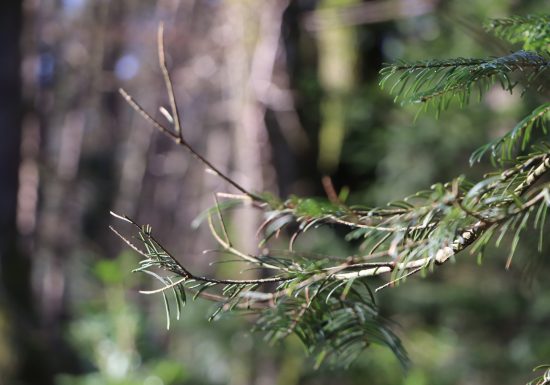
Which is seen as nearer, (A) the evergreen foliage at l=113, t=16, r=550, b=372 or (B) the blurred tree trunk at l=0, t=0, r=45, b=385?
(A) the evergreen foliage at l=113, t=16, r=550, b=372

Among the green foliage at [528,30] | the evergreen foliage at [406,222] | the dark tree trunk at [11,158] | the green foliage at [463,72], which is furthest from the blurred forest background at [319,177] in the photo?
the green foliage at [463,72]

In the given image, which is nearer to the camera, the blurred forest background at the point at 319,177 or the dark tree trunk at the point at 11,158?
the blurred forest background at the point at 319,177

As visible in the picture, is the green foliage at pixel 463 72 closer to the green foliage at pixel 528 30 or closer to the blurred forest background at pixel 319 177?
the green foliage at pixel 528 30

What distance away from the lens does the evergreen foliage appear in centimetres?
93

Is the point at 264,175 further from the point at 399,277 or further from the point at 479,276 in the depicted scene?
the point at 399,277

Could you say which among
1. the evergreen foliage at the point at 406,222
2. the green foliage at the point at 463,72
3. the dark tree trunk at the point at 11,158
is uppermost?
the green foliage at the point at 463,72

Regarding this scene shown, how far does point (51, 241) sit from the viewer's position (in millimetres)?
10391

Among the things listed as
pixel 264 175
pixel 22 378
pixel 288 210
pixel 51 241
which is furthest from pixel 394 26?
pixel 51 241

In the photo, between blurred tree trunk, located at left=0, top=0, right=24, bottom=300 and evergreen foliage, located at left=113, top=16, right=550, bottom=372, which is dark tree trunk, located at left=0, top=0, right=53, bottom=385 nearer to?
blurred tree trunk, located at left=0, top=0, right=24, bottom=300

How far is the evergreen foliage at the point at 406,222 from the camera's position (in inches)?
36.5

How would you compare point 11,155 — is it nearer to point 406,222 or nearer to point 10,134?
point 10,134

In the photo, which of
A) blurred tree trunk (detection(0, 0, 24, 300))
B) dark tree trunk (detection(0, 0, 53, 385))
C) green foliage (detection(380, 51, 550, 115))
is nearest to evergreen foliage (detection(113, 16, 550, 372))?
green foliage (detection(380, 51, 550, 115))

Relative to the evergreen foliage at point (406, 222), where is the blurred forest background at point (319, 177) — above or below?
below

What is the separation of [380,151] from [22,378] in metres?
3.18
